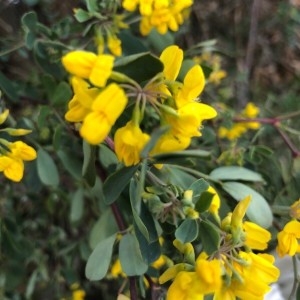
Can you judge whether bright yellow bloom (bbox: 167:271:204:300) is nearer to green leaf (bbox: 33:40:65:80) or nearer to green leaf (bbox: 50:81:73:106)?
green leaf (bbox: 50:81:73:106)

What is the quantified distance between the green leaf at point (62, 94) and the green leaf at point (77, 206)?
271 millimetres

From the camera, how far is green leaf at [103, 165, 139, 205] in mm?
695

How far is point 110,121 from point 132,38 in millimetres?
572

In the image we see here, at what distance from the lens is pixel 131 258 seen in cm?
82

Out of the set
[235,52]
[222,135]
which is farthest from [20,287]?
[235,52]

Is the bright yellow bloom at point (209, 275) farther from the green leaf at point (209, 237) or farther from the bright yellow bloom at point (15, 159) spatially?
the bright yellow bloom at point (15, 159)

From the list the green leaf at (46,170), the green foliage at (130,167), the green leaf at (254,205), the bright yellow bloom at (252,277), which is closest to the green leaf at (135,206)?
the green foliage at (130,167)

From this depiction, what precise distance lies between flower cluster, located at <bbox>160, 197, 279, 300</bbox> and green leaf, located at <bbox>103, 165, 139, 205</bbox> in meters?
0.10

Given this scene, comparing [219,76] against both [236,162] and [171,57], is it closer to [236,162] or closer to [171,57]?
[236,162]

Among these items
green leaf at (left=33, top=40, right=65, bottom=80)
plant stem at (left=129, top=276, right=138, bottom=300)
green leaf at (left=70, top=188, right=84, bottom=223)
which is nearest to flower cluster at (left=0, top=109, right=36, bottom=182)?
plant stem at (left=129, top=276, right=138, bottom=300)

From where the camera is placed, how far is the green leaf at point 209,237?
666 millimetres

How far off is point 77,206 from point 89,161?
0.55 meters

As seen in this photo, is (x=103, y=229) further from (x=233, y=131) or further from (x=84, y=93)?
(x=84, y=93)

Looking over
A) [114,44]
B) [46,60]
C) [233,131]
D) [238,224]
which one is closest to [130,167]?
[238,224]
